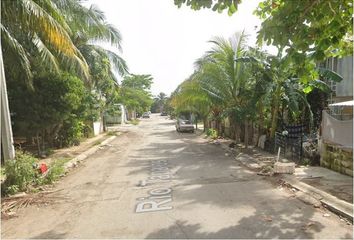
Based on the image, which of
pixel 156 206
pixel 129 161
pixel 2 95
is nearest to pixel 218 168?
pixel 129 161

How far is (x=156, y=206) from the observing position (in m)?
7.77

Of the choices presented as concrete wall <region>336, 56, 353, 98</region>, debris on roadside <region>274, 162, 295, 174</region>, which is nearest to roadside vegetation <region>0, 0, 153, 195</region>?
debris on roadside <region>274, 162, 295, 174</region>

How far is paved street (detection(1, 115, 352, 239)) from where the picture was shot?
6.14 m

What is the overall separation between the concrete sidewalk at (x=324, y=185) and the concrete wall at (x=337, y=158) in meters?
0.19

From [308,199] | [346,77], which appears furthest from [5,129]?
[346,77]

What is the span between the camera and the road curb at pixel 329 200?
6800 millimetres

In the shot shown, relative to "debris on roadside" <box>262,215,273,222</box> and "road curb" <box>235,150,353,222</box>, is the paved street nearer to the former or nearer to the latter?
"debris on roadside" <box>262,215,273,222</box>

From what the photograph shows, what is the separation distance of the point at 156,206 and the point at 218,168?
513 centimetres

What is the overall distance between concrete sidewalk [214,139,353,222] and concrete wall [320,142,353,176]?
19 centimetres

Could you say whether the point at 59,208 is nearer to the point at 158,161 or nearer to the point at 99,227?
the point at 99,227

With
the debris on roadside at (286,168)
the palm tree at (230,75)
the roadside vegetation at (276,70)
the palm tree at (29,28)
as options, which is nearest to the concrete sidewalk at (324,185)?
the debris on roadside at (286,168)

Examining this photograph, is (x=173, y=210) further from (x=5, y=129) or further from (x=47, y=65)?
(x=47, y=65)

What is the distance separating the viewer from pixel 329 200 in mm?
7598

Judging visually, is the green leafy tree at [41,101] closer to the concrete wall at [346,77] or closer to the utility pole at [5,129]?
the utility pole at [5,129]
